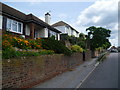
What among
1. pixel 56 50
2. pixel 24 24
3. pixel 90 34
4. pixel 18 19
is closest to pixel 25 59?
pixel 56 50

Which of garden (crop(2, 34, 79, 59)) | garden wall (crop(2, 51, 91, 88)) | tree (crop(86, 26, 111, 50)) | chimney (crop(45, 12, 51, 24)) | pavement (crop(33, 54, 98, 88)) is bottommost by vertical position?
pavement (crop(33, 54, 98, 88))

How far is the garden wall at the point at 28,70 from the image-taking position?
461cm

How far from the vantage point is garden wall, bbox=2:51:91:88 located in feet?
15.1

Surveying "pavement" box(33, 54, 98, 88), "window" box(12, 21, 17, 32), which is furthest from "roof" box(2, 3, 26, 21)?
"pavement" box(33, 54, 98, 88)

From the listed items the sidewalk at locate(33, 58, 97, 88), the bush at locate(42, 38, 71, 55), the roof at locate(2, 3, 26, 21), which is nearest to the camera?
the sidewalk at locate(33, 58, 97, 88)

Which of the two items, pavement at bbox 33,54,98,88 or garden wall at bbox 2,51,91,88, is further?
pavement at bbox 33,54,98,88

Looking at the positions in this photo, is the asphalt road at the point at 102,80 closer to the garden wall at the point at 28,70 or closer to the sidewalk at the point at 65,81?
the sidewalk at the point at 65,81

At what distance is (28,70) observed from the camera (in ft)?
19.0

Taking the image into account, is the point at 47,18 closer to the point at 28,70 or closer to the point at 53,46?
the point at 53,46

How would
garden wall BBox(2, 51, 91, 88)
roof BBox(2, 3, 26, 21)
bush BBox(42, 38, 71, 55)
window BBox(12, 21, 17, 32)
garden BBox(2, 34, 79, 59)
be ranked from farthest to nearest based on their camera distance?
1. window BBox(12, 21, 17, 32)
2. roof BBox(2, 3, 26, 21)
3. bush BBox(42, 38, 71, 55)
4. garden BBox(2, 34, 79, 59)
5. garden wall BBox(2, 51, 91, 88)

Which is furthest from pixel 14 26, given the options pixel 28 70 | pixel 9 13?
pixel 28 70

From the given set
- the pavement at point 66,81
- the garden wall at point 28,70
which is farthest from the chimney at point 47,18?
the pavement at point 66,81

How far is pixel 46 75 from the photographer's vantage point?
7453mm

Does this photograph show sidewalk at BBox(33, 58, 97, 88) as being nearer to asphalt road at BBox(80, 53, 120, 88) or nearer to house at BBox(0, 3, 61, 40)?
asphalt road at BBox(80, 53, 120, 88)
